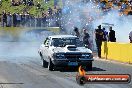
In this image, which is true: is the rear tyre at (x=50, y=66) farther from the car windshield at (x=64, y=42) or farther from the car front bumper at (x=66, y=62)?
the car windshield at (x=64, y=42)

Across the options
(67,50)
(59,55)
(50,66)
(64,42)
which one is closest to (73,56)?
(67,50)

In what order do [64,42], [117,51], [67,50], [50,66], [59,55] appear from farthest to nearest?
1. [117,51]
2. [64,42]
3. [50,66]
4. [67,50]
5. [59,55]

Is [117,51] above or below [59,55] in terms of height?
below

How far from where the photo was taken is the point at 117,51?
82.5ft

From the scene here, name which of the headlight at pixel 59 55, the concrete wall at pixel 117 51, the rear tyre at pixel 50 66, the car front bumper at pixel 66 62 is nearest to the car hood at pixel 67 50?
the headlight at pixel 59 55

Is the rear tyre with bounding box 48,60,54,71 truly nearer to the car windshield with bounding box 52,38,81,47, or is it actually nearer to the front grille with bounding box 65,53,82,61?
the front grille with bounding box 65,53,82,61

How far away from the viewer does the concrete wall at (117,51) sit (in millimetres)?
23438

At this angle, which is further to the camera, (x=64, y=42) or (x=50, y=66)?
(x=64, y=42)

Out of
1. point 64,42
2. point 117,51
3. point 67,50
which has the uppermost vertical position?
point 64,42

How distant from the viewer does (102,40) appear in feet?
91.8

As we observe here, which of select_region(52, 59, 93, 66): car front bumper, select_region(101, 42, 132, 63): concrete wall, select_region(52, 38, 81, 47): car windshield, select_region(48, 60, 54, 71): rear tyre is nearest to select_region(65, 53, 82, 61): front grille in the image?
select_region(52, 59, 93, 66): car front bumper

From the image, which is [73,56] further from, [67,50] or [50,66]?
[50,66]

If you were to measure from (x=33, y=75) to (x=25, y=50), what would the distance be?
66.9 ft

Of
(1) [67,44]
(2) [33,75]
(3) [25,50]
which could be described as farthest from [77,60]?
(3) [25,50]
